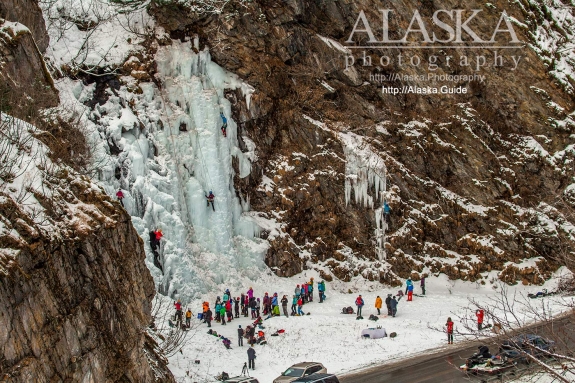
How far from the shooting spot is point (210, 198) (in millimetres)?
29000

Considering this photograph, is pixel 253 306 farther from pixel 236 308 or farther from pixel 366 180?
pixel 366 180

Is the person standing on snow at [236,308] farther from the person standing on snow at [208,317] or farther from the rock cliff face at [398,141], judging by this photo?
the rock cliff face at [398,141]

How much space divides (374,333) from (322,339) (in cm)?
205

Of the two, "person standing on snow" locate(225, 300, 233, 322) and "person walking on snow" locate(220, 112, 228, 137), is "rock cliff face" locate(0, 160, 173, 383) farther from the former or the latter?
"person walking on snow" locate(220, 112, 228, 137)

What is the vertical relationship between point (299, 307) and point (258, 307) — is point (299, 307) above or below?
below

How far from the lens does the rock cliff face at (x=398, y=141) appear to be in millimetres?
32031

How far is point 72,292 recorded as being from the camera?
11461 millimetres

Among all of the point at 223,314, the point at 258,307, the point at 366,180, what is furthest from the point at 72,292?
the point at 366,180

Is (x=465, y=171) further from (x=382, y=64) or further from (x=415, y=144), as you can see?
(x=382, y=64)

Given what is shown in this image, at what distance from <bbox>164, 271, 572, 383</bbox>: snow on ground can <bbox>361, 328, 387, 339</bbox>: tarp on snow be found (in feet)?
0.79

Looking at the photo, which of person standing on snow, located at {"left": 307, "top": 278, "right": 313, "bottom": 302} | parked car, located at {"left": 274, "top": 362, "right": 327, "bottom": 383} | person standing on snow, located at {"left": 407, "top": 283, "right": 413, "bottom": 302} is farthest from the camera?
person standing on snow, located at {"left": 407, "top": 283, "right": 413, "bottom": 302}

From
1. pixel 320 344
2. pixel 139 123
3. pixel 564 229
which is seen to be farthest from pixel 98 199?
pixel 564 229

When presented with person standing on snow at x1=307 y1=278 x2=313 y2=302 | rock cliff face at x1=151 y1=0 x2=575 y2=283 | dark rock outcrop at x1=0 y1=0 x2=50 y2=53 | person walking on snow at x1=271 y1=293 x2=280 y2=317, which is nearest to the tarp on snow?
person walking on snow at x1=271 y1=293 x2=280 y2=317

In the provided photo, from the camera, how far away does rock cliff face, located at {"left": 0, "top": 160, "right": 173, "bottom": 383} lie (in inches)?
383
